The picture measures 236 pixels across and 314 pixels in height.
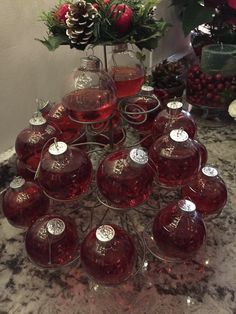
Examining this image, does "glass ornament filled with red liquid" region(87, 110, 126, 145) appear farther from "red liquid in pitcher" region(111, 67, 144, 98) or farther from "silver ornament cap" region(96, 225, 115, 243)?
"silver ornament cap" region(96, 225, 115, 243)

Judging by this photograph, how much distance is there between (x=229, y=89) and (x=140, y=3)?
1.28 ft

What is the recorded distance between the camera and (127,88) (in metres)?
0.58

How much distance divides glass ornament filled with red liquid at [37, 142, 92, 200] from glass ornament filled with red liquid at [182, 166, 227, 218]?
193 mm

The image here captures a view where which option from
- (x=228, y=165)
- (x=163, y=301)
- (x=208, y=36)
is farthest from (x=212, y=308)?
(x=208, y=36)

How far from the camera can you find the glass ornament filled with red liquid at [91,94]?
515 mm

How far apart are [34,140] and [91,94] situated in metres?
0.14

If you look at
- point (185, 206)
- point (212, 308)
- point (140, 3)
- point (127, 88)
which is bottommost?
point (212, 308)

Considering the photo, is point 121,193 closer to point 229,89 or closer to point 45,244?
point 45,244

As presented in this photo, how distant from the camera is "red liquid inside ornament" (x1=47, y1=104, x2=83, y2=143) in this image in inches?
25.3

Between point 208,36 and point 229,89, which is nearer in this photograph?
point 229,89

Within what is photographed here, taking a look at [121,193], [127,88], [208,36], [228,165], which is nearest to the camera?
[121,193]

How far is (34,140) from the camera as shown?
1.93 feet

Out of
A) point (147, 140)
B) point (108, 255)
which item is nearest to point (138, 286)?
point (108, 255)

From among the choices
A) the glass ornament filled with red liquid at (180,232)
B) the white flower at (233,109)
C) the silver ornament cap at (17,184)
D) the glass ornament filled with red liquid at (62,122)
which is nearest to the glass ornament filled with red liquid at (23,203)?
the silver ornament cap at (17,184)
